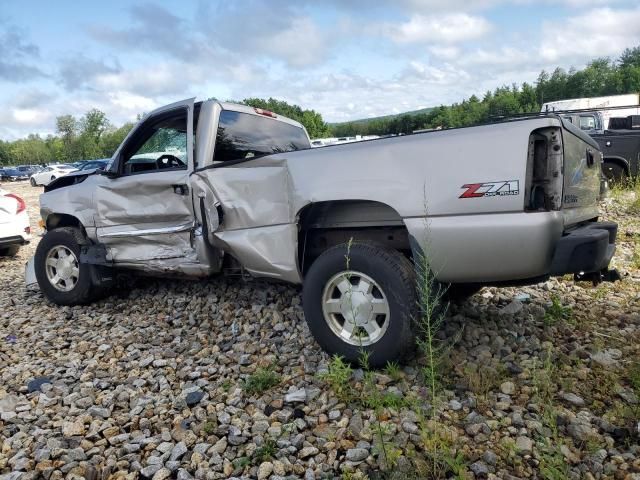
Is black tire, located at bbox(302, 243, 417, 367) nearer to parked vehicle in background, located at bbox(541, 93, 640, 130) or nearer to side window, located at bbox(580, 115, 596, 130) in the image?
side window, located at bbox(580, 115, 596, 130)

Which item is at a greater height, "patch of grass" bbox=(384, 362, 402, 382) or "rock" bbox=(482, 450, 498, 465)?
"patch of grass" bbox=(384, 362, 402, 382)

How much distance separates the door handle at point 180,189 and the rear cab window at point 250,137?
35 centimetres

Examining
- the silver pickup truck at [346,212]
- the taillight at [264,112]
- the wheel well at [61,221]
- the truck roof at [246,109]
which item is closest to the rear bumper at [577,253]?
the silver pickup truck at [346,212]

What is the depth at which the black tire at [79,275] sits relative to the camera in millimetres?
5133

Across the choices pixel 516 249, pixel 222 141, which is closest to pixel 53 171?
pixel 222 141

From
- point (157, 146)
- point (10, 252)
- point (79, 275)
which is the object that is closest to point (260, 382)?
point (157, 146)

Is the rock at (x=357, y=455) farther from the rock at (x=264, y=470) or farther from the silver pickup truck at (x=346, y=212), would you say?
the silver pickup truck at (x=346, y=212)

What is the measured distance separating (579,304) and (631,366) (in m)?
1.27

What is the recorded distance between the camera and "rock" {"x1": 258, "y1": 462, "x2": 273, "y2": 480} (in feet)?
8.14

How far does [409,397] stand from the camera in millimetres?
2975

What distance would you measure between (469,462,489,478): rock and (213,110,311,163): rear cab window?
2.78m

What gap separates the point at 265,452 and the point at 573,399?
1845mm

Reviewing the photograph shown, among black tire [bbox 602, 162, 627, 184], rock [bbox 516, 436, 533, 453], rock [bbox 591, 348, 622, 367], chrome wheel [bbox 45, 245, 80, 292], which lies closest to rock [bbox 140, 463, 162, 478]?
rock [bbox 516, 436, 533, 453]

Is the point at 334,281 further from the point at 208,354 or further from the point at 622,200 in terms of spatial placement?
the point at 622,200
